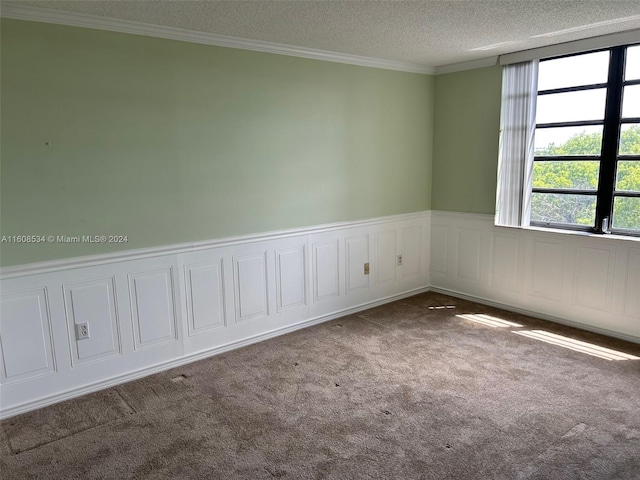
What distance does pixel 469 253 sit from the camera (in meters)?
5.18

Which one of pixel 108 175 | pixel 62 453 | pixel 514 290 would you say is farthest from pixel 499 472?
pixel 108 175

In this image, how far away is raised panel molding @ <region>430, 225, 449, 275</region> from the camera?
5.43m

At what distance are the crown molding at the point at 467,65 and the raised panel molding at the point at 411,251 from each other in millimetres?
1774

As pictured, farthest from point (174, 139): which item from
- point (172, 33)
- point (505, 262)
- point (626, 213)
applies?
point (626, 213)

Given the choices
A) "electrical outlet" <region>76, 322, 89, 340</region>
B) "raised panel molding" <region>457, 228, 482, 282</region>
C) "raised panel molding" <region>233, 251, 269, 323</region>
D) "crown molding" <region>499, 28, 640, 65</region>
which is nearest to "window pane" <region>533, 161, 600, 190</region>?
"raised panel molding" <region>457, 228, 482, 282</region>

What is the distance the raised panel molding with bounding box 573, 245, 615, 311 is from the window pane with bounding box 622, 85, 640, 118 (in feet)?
3.87

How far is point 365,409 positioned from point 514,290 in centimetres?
259

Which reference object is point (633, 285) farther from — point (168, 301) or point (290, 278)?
point (168, 301)

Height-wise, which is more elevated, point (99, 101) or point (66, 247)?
point (99, 101)

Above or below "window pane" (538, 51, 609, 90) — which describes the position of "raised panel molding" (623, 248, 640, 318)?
below

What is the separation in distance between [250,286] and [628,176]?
3433mm

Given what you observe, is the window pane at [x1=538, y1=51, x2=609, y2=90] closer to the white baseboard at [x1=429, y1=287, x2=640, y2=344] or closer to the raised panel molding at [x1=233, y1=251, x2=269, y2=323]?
the white baseboard at [x1=429, y1=287, x2=640, y2=344]

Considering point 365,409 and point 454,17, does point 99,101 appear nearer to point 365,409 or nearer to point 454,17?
point 454,17

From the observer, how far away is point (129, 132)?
3301 millimetres
